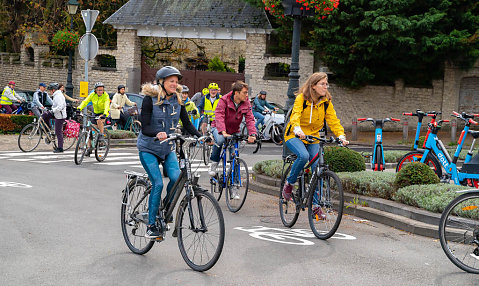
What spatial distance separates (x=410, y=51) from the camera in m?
25.1

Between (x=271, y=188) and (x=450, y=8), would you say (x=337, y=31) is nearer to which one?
(x=450, y=8)

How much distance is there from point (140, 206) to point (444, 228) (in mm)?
2916

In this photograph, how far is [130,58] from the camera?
34.5m

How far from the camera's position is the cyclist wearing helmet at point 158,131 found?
6.51 meters

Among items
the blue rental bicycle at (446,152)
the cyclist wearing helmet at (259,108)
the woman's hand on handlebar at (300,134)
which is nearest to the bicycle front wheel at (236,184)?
the woman's hand on handlebar at (300,134)

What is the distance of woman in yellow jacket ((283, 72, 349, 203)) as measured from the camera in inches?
314

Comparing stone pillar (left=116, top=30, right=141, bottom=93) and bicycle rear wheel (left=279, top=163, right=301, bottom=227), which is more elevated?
stone pillar (left=116, top=30, right=141, bottom=93)

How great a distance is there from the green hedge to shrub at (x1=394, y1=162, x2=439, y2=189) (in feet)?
50.6

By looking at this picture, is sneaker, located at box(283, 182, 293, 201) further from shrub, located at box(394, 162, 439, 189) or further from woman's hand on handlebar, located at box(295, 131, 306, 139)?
shrub, located at box(394, 162, 439, 189)

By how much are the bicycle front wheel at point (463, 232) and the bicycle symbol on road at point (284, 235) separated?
1568mm

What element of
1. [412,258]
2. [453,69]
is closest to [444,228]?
[412,258]

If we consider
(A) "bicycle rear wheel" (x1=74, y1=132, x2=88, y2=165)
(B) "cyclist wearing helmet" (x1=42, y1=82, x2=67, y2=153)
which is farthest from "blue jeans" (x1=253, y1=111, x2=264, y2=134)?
(A) "bicycle rear wheel" (x1=74, y1=132, x2=88, y2=165)

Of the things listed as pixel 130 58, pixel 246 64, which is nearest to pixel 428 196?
pixel 246 64

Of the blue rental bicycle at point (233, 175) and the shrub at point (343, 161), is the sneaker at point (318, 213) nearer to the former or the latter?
the blue rental bicycle at point (233, 175)
